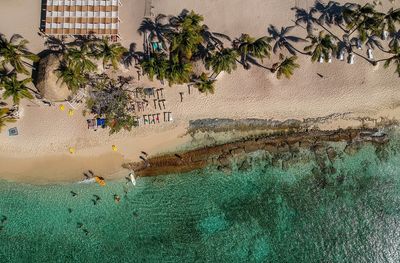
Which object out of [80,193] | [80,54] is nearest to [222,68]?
[80,54]

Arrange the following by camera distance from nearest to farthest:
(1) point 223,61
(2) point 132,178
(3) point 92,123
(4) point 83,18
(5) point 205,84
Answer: (1) point 223,61 < (5) point 205,84 < (4) point 83,18 < (2) point 132,178 < (3) point 92,123

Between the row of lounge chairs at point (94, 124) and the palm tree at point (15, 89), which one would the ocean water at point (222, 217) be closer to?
the row of lounge chairs at point (94, 124)

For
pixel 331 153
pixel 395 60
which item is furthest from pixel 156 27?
pixel 395 60

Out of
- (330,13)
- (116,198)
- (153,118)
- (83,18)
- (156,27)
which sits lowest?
(116,198)

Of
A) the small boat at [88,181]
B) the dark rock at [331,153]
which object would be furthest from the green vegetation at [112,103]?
the dark rock at [331,153]

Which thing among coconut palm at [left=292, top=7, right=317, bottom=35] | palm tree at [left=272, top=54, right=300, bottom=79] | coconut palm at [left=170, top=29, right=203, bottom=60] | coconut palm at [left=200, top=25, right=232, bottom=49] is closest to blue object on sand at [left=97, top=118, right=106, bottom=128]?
coconut palm at [left=170, top=29, right=203, bottom=60]

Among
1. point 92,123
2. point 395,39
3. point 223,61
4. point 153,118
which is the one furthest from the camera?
point 92,123

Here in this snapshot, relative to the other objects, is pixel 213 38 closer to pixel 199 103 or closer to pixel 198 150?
pixel 199 103
